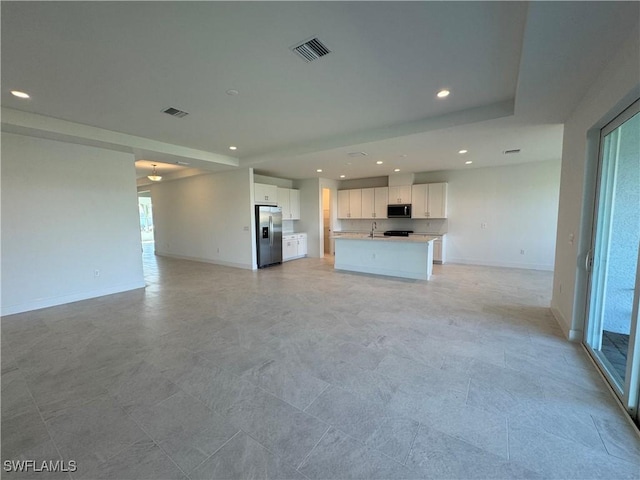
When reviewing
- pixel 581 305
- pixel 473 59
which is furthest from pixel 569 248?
pixel 473 59

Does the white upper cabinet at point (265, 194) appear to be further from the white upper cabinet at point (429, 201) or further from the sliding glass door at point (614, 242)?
the sliding glass door at point (614, 242)

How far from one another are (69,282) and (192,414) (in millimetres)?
4309

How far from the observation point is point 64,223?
438 centimetres

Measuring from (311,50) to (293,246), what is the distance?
649 cm

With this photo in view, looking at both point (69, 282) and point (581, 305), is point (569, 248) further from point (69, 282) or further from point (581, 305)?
point (69, 282)

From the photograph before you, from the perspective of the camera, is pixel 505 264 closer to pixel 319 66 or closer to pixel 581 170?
pixel 581 170

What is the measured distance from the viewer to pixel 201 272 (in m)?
6.71

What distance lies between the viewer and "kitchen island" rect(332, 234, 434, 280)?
216 inches

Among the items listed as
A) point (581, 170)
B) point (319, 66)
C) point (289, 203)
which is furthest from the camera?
point (289, 203)

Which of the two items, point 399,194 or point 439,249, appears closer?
point 439,249

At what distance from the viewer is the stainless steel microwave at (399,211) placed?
300 inches

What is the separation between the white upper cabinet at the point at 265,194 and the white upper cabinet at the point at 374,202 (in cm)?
286

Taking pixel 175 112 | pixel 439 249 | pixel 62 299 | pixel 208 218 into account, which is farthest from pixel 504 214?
pixel 62 299

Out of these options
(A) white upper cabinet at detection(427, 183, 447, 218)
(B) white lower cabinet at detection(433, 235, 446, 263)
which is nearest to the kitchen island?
(B) white lower cabinet at detection(433, 235, 446, 263)
